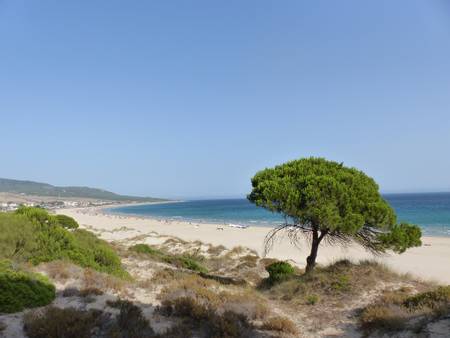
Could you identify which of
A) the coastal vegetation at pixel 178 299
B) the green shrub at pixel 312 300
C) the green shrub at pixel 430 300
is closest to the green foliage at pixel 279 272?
the coastal vegetation at pixel 178 299

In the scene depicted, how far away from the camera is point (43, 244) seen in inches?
495

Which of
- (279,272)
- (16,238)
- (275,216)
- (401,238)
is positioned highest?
(401,238)

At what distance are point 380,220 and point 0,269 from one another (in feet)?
44.3

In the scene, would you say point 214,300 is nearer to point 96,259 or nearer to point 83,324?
point 83,324

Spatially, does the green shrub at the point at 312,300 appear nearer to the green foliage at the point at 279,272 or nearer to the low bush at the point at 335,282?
the low bush at the point at 335,282

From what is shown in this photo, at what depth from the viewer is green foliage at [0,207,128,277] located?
11883 millimetres

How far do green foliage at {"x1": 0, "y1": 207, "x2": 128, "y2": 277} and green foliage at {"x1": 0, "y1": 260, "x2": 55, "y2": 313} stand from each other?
9.53 feet

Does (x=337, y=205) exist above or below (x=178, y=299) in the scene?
above

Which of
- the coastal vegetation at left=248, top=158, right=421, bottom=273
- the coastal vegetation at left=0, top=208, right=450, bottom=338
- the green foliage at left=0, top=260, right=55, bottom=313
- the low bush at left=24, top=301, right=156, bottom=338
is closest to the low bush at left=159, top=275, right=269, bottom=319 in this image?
the coastal vegetation at left=0, top=208, right=450, bottom=338

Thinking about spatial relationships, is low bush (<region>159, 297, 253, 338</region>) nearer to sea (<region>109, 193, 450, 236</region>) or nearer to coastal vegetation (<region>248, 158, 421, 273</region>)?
coastal vegetation (<region>248, 158, 421, 273</region>)

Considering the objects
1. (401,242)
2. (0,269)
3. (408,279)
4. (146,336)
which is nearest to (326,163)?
(401,242)

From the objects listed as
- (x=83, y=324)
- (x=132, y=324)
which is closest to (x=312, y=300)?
(x=132, y=324)

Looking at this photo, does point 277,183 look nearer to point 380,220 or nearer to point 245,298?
point 380,220

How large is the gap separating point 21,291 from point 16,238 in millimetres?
4723
